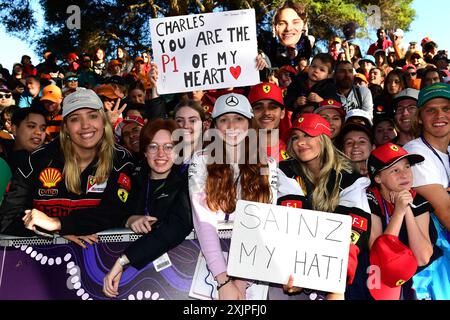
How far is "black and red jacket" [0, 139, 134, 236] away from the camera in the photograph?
3.87 meters

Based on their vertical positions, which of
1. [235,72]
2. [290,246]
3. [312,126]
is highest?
[235,72]

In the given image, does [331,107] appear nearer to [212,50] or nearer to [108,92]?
[212,50]

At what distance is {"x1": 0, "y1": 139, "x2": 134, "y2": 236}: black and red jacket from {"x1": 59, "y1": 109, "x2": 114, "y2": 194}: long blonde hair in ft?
0.12

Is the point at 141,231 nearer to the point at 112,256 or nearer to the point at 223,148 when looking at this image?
the point at 112,256

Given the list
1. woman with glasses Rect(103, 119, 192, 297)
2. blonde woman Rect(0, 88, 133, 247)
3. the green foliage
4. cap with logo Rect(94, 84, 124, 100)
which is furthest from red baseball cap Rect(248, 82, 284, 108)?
the green foliage

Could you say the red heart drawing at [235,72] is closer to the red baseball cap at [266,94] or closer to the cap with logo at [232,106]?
the red baseball cap at [266,94]

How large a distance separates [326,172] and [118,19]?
66.0ft

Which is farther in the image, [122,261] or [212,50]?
[212,50]

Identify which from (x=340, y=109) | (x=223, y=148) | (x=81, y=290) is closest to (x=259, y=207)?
(x=223, y=148)

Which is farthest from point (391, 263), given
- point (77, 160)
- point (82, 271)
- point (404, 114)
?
point (404, 114)

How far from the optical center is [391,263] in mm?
3562

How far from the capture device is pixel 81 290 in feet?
11.7

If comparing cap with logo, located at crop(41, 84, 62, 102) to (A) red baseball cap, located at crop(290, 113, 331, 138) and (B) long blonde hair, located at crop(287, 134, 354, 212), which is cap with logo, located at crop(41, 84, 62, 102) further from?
(A) red baseball cap, located at crop(290, 113, 331, 138)

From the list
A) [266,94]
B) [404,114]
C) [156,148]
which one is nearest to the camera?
[156,148]
